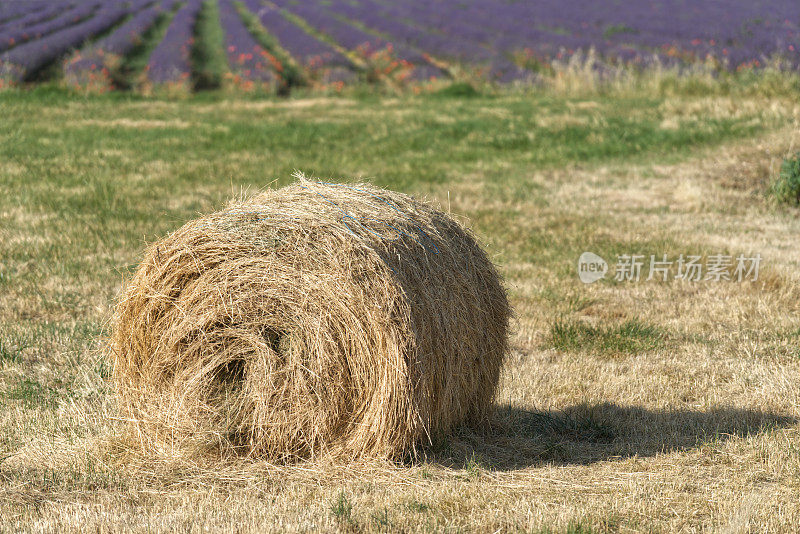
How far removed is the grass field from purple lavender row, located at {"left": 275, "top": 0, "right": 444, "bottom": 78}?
11.6 m

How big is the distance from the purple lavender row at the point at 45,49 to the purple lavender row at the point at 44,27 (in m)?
0.44

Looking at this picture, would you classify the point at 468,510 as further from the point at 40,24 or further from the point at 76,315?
the point at 40,24

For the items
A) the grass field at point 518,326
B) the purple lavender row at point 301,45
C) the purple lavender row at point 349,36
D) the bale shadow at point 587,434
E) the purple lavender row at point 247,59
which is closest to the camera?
the grass field at point 518,326

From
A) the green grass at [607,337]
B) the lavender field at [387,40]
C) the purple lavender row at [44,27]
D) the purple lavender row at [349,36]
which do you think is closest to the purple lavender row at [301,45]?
the lavender field at [387,40]

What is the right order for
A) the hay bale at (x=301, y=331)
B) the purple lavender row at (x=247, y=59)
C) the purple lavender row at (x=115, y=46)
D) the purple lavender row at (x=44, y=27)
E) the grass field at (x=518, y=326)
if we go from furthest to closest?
the purple lavender row at (x=44, y=27), the purple lavender row at (x=247, y=59), the purple lavender row at (x=115, y=46), the hay bale at (x=301, y=331), the grass field at (x=518, y=326)

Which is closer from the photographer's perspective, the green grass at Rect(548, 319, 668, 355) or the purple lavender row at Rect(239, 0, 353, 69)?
the green grass at Rect(548, 319, 668, 355)

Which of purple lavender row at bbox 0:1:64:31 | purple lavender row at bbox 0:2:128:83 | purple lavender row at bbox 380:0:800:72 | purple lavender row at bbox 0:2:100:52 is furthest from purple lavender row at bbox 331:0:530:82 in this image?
purple lavender row at bbox 0:1:64:31

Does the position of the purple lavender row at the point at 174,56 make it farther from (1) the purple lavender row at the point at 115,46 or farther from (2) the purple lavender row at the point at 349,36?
(2) the purple lavender row at the point at 349,36

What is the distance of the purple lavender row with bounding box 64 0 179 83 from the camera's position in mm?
23234

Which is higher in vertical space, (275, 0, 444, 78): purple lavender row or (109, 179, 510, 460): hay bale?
(275, 0, 444, 78): purple lavender row

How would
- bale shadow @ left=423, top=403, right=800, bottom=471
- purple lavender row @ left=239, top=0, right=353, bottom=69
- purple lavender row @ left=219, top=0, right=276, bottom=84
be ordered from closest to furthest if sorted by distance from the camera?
bale shadow @ left=423, top=403, right=800, bottom=471 < purple lavender row @ left=219, top=0, right=276, bottom=84 < purple lavender row @ left=239, top=0, right=353, bottom=69

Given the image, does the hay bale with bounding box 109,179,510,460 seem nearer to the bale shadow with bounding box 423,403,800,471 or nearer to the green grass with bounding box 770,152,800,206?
the bale shadow with bounding box 423,403,800,471

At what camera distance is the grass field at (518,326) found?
4.16m

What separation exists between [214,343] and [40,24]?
115 feet
